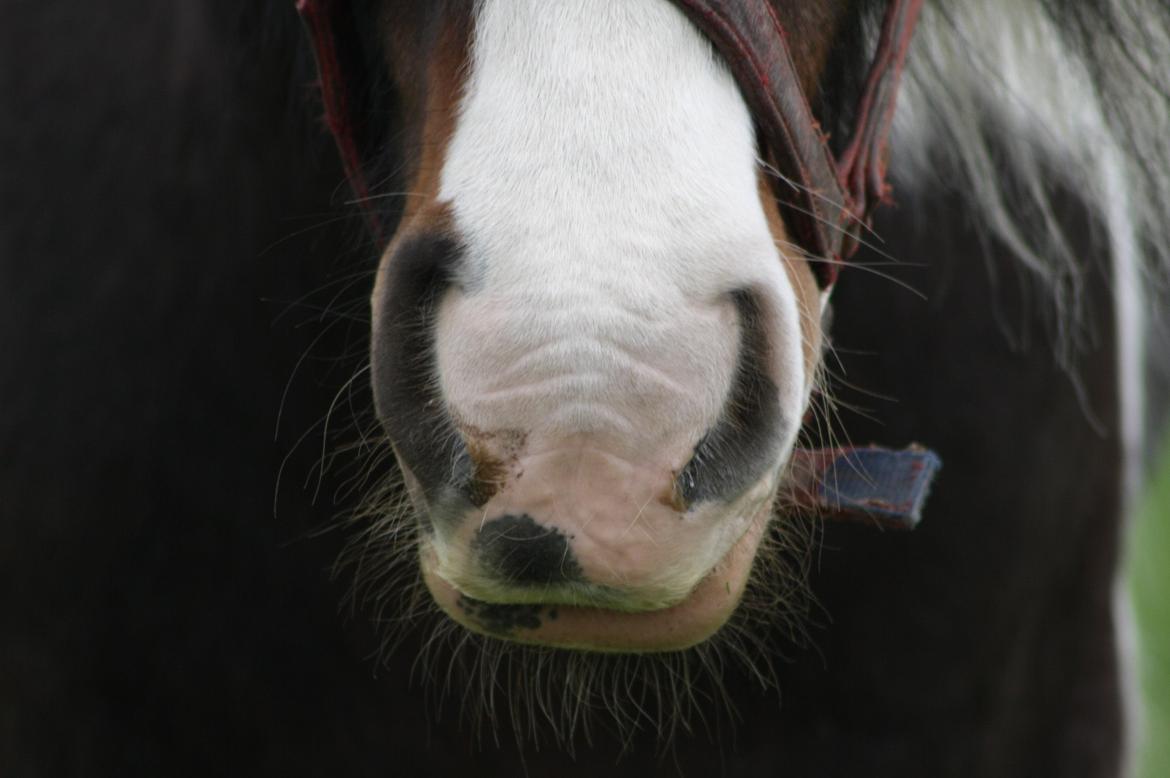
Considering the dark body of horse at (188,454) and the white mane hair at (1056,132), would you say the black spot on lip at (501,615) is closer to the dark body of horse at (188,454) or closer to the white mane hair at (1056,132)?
the dark body of horse at (188,454)

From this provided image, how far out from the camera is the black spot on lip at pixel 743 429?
1000 millimetres

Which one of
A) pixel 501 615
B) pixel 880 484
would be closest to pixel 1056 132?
pixel 880 484

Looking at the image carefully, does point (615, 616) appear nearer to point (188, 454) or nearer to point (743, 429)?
point (743, 429)

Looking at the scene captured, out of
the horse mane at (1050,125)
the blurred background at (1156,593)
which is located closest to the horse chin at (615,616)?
the horse mane at (1050,125)

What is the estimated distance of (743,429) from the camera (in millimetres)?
1020

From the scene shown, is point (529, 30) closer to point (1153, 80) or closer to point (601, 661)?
point (601, 661)

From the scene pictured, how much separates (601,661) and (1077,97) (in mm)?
940

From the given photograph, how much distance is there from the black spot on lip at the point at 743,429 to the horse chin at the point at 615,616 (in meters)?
0.10

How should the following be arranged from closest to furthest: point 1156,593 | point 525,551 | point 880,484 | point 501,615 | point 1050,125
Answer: point 525,551 < point 501,615 < point 880,484 < point 1050,125 < point 1156,593

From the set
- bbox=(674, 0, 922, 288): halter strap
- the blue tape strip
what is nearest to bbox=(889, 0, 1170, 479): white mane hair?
bbox=(674, 0, 922, 288): halter strap

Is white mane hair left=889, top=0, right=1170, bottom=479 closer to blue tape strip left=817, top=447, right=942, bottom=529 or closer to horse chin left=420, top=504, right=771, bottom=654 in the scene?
blue tape strip left=817, top=447, right=942, bottom=529

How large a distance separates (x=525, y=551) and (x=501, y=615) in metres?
0.14

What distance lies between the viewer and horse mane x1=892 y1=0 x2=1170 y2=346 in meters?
1.63

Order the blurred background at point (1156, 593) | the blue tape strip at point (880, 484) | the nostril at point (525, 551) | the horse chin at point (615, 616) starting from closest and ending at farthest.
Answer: the nostril at point (525, 551) → the horse chin at point (615, 616) → the blue tape strip at point (880, 484) → the blurred background at point (1156, 593)
